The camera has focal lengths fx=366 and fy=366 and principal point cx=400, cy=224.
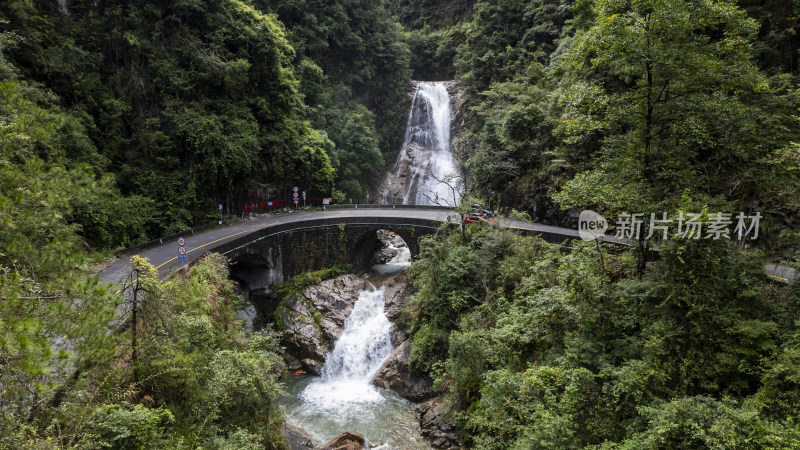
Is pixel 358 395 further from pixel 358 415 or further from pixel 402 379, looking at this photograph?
pixel 402 379

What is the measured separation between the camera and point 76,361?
508 centimetres

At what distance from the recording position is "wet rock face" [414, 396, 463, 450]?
12.8m

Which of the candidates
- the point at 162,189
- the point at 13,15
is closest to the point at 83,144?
the point at 162,189

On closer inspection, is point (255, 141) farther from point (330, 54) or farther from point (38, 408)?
point (38, 408)

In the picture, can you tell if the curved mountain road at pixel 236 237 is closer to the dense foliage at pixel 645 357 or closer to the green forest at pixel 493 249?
the green forest at pixel 493 249

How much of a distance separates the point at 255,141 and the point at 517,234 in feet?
57.4

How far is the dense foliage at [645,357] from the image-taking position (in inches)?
248

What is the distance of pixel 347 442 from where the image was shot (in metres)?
12.9

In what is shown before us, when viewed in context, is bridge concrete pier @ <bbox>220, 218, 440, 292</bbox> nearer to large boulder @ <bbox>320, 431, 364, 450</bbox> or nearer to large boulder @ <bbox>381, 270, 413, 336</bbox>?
large boulder @ <bbox>381, 270, 413, 336</bbox>

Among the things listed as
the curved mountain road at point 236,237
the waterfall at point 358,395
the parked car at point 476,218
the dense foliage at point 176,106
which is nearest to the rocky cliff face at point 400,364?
the waterfall at point 358,395

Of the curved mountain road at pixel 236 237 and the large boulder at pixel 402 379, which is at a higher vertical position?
the curved mountain road at pixel 236 237

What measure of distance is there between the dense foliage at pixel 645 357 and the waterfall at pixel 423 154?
2293 cm

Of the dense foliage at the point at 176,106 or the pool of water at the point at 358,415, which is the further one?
the dense foliage at the point at 176,106

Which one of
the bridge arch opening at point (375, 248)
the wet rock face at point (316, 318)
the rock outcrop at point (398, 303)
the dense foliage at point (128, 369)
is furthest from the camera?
the bridge arch opening at point (375, 248)
